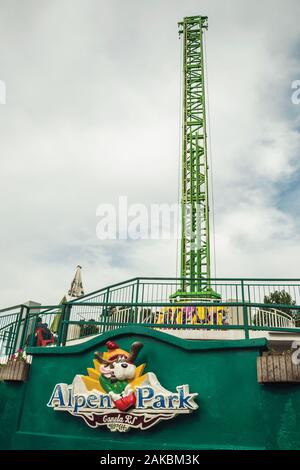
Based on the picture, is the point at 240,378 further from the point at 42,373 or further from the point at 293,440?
the point at 42,373

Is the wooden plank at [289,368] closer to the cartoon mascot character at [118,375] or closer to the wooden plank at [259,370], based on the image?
the wooden plank at [259,370]

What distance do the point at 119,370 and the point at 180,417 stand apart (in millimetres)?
1278

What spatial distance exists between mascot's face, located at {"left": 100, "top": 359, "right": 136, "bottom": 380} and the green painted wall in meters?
0.25

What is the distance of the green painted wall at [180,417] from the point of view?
5.13 metres

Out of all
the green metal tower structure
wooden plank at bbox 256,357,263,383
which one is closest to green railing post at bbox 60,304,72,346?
wooden plank at bbox 256,357,263,383

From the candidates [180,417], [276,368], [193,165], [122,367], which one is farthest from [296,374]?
[193,165]

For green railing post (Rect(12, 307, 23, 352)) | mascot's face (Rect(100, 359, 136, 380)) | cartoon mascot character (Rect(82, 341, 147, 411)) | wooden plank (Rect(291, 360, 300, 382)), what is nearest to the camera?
wooden plank (Rect(291, 360, 300, 382))

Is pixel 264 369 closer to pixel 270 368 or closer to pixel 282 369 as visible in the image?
pixel 270 368

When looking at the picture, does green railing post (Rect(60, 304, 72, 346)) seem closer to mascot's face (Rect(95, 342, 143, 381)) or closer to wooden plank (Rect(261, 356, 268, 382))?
mascot's face (Rect(95, 342, 143, 381))

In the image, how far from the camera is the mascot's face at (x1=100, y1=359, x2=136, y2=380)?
5984 mm

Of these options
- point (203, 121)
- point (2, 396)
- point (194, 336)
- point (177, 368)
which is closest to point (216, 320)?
point (194, 336)

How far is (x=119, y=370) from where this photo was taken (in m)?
6.02
